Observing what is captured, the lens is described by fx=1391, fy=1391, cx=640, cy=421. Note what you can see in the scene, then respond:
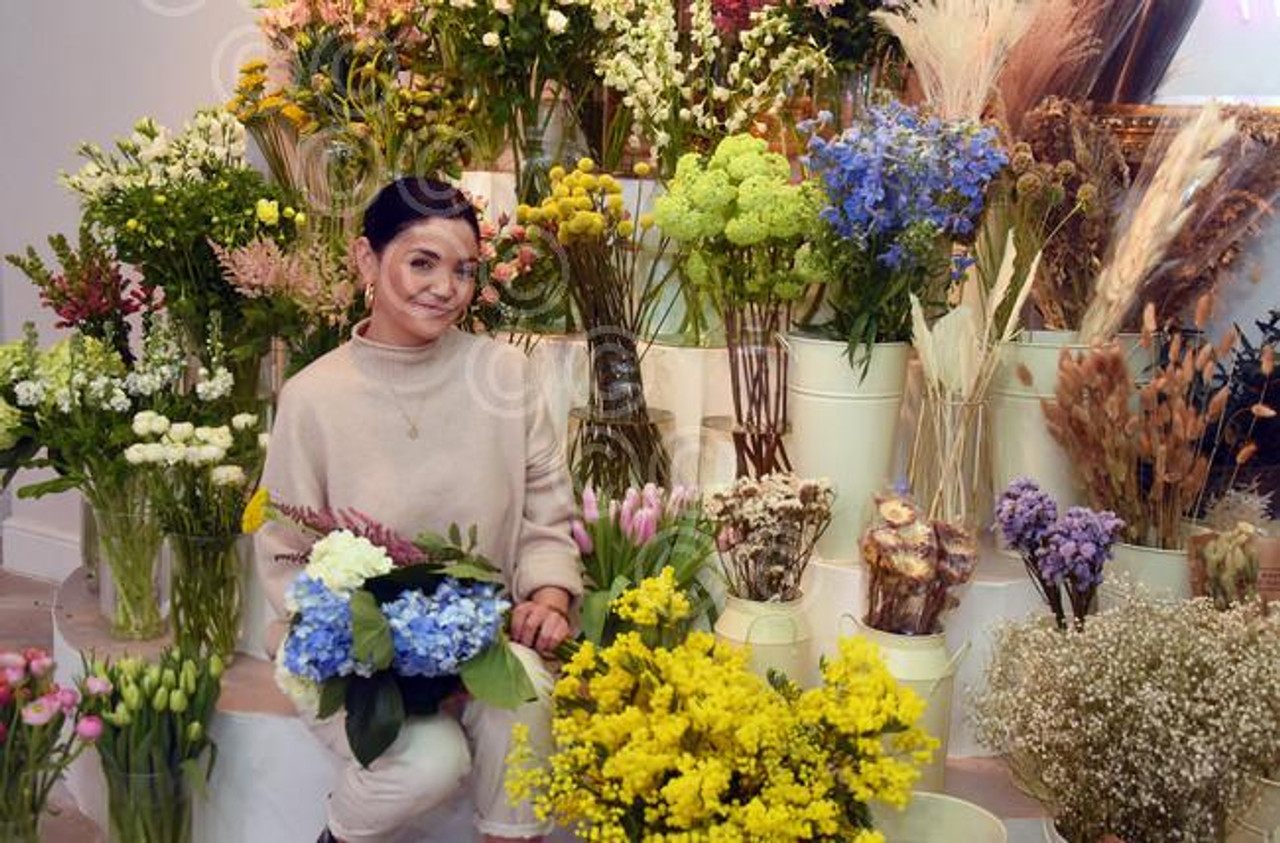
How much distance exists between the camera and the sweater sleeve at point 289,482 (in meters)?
2.27

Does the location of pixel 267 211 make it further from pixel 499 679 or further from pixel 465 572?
pixel 499 679

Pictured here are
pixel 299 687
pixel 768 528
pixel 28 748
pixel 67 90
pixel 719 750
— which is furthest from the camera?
pixel 67 90

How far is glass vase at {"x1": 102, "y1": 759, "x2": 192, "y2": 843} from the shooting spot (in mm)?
2271

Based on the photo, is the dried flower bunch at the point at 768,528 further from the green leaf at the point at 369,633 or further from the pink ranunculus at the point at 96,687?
the pink ranunculus at the point at 96,687

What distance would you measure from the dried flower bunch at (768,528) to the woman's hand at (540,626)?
31 cm

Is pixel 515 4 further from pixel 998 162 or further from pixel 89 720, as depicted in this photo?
pixel 89 720

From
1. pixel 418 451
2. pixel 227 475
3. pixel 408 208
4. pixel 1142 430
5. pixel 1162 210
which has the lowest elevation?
pixel 227 475

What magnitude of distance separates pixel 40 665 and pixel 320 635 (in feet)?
1.96

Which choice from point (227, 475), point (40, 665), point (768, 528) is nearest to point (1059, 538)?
point (768, 528)

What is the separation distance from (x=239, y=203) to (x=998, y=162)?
4.85 feet

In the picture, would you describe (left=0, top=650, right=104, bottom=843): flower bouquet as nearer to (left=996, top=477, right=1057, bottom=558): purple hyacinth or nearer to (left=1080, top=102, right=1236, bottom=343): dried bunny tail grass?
(left=996, top=477, right=1057, bottom=558): purple hyacinth

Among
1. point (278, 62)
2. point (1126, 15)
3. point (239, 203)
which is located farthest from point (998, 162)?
point (278, 62)

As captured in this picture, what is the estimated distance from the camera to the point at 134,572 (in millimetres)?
2688

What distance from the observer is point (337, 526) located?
2223 millimetres
